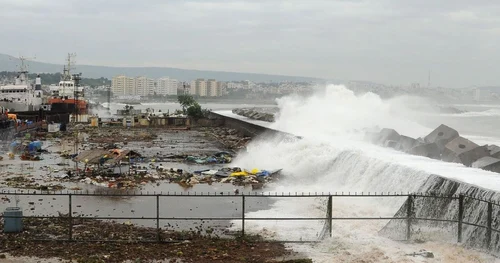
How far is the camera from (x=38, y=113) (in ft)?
219

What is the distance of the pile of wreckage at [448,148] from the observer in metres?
17.9

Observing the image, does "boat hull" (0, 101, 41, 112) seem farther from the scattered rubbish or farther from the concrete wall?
the scattered rubbish

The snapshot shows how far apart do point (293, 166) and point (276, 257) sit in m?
15.8

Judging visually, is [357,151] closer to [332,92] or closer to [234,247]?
[234,247]

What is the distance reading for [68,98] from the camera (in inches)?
3319

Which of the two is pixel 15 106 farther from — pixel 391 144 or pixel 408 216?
pixel 408 216

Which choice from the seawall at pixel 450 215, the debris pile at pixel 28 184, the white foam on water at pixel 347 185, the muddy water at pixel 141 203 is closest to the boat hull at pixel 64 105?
the white foam on water at pixel 347 185

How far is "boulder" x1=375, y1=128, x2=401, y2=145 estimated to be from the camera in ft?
90.3

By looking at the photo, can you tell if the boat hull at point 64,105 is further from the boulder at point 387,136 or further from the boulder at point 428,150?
the boulder at point 428,150

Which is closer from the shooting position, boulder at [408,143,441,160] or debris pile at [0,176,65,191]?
debris pile at [0,176,65,191]

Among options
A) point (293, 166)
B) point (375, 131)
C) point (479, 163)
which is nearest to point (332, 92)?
point (375, 131)

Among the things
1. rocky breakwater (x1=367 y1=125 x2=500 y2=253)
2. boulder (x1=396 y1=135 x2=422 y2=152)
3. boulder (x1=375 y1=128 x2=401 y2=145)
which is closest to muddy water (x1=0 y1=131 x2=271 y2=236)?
rocky breakwater (x1=367 y1=125 x2=500 y2=253)

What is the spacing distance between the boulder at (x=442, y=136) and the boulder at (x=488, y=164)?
503 centimetres

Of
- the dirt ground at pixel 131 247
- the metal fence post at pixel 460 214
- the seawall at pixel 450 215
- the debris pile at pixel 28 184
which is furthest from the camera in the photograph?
the debris pile at pixel 28 184
